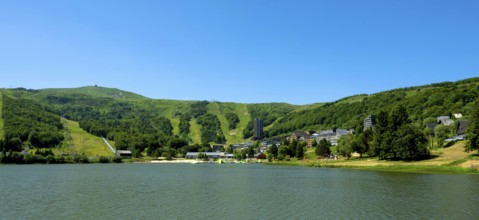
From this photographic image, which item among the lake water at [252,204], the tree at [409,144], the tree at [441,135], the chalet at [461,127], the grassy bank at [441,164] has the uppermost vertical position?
the chalet at [461,127]

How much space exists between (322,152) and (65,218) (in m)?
174

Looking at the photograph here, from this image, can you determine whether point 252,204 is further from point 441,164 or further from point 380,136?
point 380,136

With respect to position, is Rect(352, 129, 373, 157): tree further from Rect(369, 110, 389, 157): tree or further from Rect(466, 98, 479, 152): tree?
Rect(466, 98, 479, 152): tree

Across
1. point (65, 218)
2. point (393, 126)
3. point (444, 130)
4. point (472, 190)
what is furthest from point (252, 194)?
point (444, 130)

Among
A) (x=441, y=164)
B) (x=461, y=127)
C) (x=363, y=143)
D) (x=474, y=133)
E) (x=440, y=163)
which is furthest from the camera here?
(x=461, y=127)

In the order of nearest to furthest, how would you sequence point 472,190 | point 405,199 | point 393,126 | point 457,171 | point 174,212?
point 174,212 → point 405,199 → point 472,190 → point 457,171 → point 393,126

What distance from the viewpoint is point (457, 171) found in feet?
313

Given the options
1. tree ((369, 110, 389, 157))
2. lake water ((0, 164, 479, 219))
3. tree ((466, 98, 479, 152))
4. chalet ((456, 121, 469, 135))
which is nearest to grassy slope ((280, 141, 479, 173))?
tree ((466, 98, 479, 152))

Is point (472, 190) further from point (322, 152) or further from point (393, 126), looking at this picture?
point (322, 152)

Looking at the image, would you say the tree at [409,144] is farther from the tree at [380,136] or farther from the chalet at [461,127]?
the chalet at [461,127]

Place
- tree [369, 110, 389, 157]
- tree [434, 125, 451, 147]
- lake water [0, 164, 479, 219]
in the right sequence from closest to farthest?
1. lake water [0, 164, 479, 219]
2. tree [369, 110, 389, 157]
3. tree [434, 125, 451, 147]

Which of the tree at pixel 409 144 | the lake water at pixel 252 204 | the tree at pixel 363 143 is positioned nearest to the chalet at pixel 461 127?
the tree at pixel 363 143

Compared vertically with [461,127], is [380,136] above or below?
below

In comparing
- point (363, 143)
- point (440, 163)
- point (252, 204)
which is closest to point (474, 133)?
point (440, 163)
